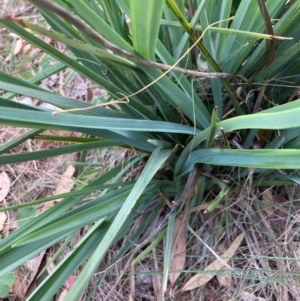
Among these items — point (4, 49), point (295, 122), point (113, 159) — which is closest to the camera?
point (295, 122)

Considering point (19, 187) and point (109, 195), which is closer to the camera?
point (109, 195)

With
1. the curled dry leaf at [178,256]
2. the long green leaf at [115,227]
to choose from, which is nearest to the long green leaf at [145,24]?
the long green leaf at [115,227]

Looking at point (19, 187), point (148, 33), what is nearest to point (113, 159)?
point (19, 187)

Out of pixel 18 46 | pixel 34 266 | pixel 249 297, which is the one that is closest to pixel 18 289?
pixel 34 266

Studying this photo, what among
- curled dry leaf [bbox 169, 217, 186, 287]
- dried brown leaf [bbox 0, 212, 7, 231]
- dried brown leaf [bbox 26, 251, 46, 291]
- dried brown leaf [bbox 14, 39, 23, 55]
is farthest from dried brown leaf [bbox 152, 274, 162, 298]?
dried brown leaf [bbox 14, 39, 23, 55]

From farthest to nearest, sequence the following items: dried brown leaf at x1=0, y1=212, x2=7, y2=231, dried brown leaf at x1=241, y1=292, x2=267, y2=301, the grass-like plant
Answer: dried brown leaf at x1=0, y1=212, x2=7, y2=231 < dried brown leaf at x1=241, y1=292, x2=267, y2=301 < the grass-like plant

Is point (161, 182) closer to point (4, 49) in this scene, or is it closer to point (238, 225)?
point (238, 225)

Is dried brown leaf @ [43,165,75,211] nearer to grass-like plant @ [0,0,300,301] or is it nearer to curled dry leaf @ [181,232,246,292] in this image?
grass-like plant @ [0,0,300,301]
